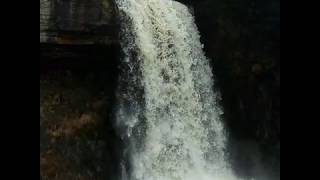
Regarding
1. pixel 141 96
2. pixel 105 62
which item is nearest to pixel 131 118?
pixel 141 96

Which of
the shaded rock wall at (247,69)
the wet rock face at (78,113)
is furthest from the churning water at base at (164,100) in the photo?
the shaded rock wall at (247,69)

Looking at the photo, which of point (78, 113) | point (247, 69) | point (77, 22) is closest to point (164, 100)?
point (78, 113)

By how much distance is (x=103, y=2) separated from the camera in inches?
200

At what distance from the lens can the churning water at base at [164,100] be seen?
5.25 meters

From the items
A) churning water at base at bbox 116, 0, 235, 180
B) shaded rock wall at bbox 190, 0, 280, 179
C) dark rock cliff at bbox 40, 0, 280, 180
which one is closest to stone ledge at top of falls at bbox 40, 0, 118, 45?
dark rock cliff at bbox 40, 0, 280, 180

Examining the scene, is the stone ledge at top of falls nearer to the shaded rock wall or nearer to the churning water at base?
the churning water at base

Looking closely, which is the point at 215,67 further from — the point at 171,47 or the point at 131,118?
the point at 131,118

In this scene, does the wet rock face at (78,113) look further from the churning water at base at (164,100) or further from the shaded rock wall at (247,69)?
the shaded rock wall at (247,69)

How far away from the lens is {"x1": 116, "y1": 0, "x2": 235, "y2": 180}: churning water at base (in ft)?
17.2

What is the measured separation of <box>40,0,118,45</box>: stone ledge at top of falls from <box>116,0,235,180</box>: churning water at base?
7.6 inches

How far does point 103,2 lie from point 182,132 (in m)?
1.71

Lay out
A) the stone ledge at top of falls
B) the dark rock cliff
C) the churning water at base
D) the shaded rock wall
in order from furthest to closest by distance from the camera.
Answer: the shaded rock wall → the churning water at base → the dark rock cliff → the stone ledge at top of falls

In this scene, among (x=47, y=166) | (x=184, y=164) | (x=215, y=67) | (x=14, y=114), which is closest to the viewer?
(x=14, y=114)

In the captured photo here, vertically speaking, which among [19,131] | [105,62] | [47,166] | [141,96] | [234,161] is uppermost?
[19,131]
